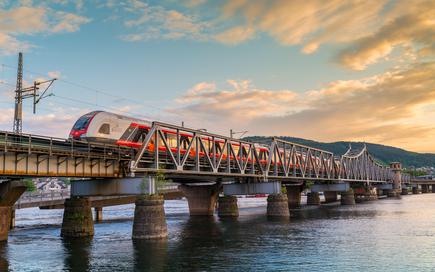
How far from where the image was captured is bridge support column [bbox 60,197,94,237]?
48806mm

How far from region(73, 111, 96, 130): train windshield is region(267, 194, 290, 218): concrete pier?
45269 mm

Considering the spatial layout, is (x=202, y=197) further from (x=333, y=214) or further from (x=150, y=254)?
(x=150, y=254)

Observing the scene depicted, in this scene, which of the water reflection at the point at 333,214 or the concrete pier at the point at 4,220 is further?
the water reflection at the point at 333,214

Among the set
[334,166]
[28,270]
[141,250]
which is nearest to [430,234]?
[141,250]

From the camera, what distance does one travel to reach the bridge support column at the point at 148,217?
44219mm

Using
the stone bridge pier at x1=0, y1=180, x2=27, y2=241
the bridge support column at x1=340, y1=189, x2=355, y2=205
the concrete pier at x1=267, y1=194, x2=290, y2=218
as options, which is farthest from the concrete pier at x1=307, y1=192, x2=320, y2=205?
the stone bridge pier at x1=0, y1=180, x2=27, y2=241

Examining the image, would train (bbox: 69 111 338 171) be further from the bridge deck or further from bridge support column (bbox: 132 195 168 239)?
bridge support column (bbox: 132 195 168 239)

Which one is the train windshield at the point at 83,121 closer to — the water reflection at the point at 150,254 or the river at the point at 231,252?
the river at the point at 231,252

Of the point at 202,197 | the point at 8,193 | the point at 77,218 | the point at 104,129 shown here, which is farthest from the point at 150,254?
the point at 202,197

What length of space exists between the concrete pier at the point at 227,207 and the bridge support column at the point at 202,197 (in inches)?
112

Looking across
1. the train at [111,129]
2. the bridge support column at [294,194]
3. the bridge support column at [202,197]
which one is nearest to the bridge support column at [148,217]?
the train at [111,129]

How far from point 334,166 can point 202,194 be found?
59413mm

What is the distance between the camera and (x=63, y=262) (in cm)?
3425

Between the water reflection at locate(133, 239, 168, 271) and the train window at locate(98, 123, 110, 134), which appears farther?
the train window at locate(98, 123, 110, 134)
